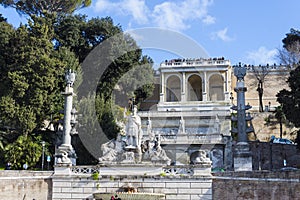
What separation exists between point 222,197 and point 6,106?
1583 cm

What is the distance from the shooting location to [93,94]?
1232 inches

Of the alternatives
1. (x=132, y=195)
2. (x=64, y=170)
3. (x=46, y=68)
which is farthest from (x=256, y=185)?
(x=46, y=68)

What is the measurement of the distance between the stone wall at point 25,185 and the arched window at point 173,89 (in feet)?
101

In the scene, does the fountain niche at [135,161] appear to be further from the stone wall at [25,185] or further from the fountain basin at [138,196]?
the stone wall at [25,185]

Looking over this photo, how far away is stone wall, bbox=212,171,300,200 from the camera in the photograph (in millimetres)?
15500

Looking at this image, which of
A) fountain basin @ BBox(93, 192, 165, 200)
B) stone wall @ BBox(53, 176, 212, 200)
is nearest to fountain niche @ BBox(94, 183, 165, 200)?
fountain basin @ BBox(93, 192, 165, 200)

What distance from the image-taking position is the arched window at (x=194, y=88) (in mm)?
50062

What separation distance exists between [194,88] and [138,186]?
32.2m

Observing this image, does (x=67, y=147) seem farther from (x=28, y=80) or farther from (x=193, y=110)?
(x=193, y=110)

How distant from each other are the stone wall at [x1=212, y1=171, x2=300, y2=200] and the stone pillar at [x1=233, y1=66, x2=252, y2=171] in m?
2.98

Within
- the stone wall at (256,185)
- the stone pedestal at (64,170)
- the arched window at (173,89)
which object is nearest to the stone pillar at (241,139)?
the stone wall at (256,185)

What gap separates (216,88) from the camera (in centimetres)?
5056

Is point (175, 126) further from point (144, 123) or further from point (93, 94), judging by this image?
point (93, 94)

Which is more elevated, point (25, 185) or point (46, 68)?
point (46, 68)
